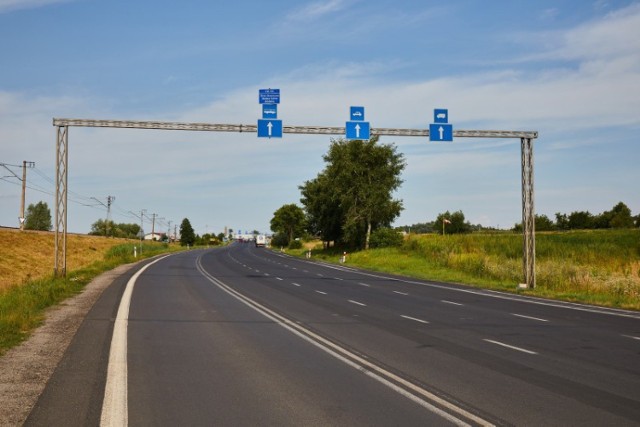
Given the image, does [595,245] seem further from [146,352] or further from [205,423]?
[205,423]

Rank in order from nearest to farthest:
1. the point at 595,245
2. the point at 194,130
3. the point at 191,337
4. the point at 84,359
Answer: the point at 84,359 → the point at 191,337 → the point at 194,130 → the point at 595,245

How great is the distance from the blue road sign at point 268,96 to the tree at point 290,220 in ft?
394

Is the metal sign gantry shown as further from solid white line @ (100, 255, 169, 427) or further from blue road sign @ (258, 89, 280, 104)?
solid white line @ (100, 255, 169, 427)

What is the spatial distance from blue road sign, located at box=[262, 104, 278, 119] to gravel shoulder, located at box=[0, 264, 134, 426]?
14067 mm

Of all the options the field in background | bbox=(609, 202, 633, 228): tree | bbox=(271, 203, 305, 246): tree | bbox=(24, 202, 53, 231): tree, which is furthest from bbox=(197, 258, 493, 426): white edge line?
bbox=(24, 202, 53, 231): tree

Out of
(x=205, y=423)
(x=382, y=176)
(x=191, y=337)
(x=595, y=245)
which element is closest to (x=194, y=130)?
(x=191, y=337)

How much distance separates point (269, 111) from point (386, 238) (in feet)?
140

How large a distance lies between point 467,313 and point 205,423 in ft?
46.5

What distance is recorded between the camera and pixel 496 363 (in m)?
10.9

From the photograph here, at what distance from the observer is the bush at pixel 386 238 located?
70500mm

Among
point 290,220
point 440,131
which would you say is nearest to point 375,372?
point 440,131

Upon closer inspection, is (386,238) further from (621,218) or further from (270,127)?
(621,218)

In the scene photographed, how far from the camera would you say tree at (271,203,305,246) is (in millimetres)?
153125

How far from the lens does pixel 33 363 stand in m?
10.4
